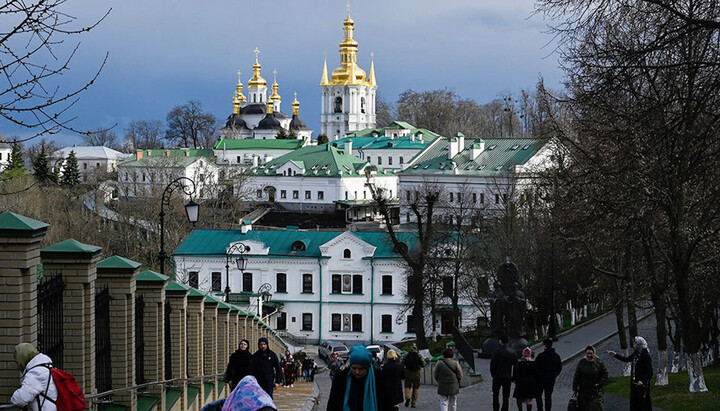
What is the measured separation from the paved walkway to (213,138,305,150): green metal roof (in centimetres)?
9825

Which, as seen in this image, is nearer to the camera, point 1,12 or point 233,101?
point 1,12

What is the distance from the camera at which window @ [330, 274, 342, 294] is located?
5841 cm

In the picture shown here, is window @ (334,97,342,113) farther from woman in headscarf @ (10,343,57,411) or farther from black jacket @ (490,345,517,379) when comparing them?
woman in headscarf @ (10,343,57,411)

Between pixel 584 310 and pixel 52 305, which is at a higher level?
pixel 52 305

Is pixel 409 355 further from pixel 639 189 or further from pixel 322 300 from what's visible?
pixel 322 300

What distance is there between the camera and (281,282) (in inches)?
2312

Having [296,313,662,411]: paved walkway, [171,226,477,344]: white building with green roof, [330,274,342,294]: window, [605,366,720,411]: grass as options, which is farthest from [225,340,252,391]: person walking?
[330,274,342,294]: window

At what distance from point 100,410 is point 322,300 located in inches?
1889

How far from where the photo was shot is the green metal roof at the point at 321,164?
361ft

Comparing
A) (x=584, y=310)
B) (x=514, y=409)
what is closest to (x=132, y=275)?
(x=514, y=409)

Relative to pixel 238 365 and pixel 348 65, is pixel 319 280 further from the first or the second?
pixel 348 65

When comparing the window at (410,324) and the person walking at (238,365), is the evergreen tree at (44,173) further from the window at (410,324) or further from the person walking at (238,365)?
the window at (410,324)

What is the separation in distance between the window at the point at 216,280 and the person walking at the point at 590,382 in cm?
4474

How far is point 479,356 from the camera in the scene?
3017cm
